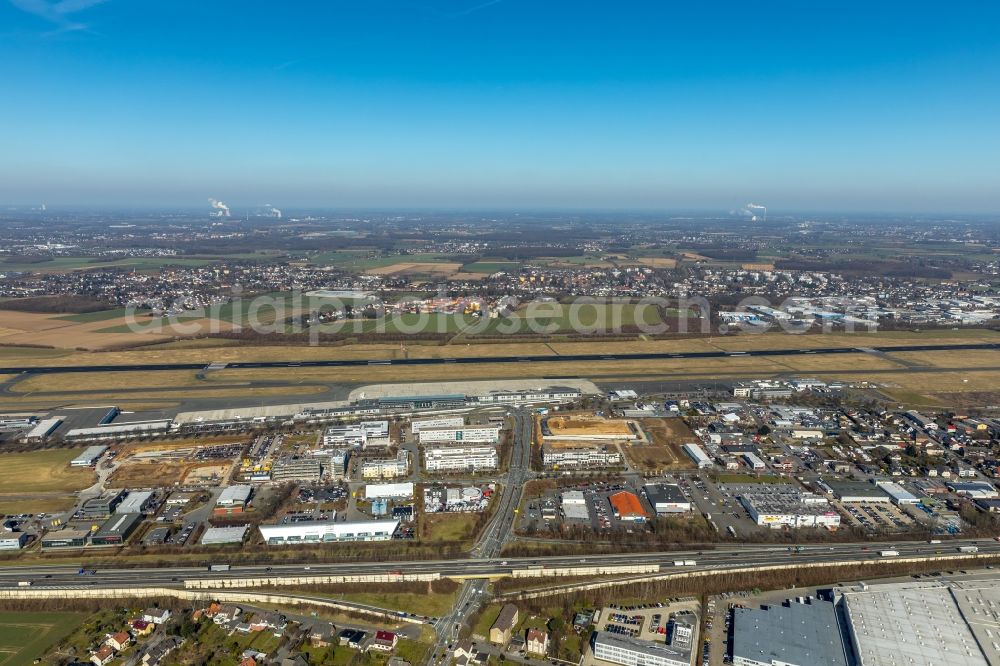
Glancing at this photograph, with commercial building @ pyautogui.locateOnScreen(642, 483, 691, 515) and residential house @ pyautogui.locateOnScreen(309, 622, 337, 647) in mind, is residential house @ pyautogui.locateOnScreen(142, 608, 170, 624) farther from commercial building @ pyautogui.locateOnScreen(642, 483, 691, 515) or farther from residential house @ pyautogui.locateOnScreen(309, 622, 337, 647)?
commercial building @ pyautogui.locateOnScreen(642, 483, 691, 515)

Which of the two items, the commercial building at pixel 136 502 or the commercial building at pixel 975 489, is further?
the commercial building at pixel 975 489

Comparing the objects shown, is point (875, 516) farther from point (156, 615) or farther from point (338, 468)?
point (156, 615)

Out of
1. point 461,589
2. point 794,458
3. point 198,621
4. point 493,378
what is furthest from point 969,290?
point 198,621

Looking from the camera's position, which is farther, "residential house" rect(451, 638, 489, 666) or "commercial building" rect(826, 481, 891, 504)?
"commercial building" rect(826, 481, 891, 504)

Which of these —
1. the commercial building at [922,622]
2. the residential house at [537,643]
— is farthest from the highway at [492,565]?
the residential house at [537,643]

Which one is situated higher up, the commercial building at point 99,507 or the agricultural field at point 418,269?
the agricultural field at point 418,269

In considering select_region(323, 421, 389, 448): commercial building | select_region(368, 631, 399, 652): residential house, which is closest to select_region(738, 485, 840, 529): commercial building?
select_region(368, 631, 399, 652): residential house

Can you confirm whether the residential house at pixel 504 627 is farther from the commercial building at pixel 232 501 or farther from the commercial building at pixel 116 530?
the commercial building at pixel 116 530
